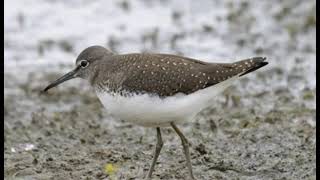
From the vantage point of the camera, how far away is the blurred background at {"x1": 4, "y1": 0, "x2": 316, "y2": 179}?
7.72m

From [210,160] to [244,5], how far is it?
594cm

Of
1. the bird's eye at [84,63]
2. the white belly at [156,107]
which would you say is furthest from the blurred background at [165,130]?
the bird's eye at [84,63]

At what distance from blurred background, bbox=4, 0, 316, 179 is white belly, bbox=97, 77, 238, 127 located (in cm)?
83

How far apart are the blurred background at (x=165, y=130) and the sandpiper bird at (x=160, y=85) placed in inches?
33.8

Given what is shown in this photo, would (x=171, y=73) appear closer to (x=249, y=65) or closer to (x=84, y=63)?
(x=249, y=65)

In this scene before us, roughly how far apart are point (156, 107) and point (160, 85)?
0.64 ft

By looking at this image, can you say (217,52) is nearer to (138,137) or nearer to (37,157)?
(138,137)

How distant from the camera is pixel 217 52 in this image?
38.5ft

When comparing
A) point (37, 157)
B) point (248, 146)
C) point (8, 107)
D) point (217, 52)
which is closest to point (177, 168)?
point (248, 146)

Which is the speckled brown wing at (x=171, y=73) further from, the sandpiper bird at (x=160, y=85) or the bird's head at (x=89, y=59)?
the bird's head at (x=89, y=59)

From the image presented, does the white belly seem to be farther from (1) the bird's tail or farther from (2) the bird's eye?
(2) the bird's eye

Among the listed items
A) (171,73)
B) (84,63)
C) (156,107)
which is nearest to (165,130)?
(84,63)

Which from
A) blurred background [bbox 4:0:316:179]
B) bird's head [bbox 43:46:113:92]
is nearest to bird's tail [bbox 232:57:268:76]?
blurred background [bbox 4:0:316:179]

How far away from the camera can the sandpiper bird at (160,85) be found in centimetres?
654
